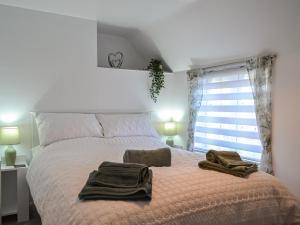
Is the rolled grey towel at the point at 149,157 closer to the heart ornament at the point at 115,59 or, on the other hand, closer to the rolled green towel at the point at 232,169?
the rolled green towel at the point at 232,169

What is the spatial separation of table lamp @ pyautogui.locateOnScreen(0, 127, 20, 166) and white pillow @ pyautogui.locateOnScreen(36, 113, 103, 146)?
260mm

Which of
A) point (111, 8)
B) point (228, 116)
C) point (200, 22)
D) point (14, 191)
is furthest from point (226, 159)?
point (14, 191)

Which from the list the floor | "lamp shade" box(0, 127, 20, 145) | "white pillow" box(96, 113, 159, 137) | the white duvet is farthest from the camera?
"white pillow" box(96, 113, 159, 137)

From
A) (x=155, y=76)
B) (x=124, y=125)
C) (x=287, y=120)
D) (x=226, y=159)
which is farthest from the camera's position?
(x=155, y=76)

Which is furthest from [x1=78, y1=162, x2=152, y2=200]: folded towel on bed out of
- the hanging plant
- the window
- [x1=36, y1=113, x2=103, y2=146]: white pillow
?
the hanging plant

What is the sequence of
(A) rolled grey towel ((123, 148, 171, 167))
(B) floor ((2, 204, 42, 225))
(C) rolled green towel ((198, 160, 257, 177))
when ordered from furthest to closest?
(B) floor ((2, 204, 42, 225)), (A) rolled grey towel ((123, 148, 171, 167)), (C) rolled green towel ((198, 160, 257, 177))

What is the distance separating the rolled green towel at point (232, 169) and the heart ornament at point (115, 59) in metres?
2.54

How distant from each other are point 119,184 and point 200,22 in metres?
2.33

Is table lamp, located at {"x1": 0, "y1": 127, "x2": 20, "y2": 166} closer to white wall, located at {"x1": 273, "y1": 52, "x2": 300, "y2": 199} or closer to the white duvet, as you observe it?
the white duvet

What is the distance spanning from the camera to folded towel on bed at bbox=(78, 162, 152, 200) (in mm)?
1347

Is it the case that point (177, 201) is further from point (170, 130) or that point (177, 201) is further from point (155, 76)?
point (155, 76)

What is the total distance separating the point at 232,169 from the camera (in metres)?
1.79

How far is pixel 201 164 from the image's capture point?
6.36 ft

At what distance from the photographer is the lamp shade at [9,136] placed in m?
2.79
